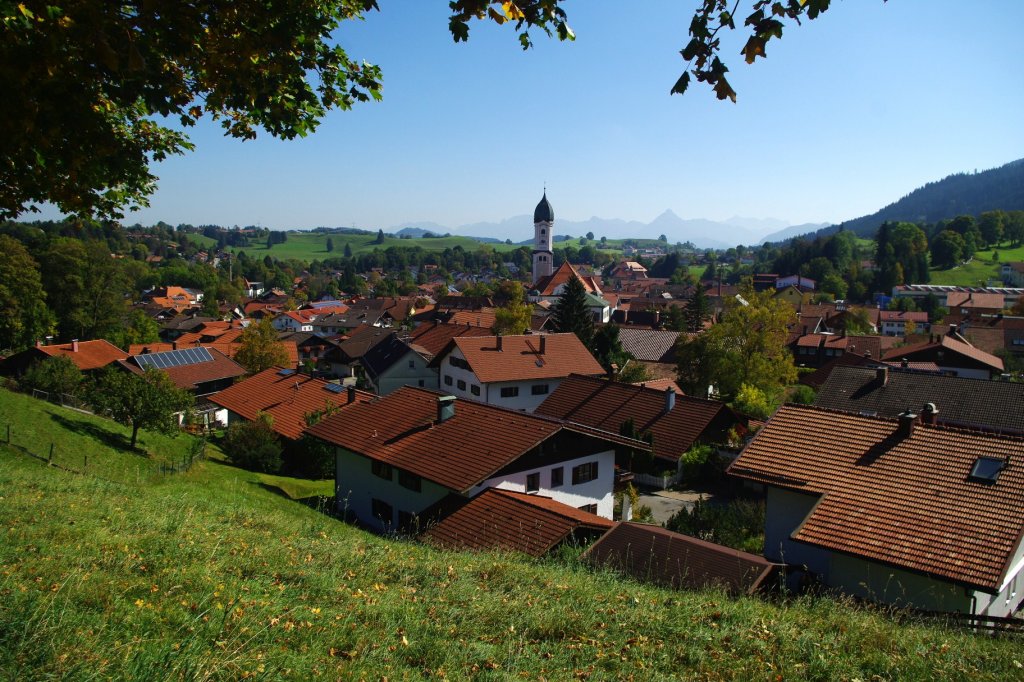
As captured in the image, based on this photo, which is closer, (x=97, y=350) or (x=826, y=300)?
(x=97, y=350)

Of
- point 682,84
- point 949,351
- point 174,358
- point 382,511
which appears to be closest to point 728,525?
point 382,511

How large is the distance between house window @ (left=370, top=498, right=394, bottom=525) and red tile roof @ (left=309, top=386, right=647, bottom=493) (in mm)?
1533

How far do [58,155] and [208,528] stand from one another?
205 inches

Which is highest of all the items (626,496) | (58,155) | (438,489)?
(58,155)

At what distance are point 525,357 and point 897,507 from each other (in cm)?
2680

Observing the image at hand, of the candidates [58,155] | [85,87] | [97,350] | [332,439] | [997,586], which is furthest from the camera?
[97,350]

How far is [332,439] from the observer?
23.0 m

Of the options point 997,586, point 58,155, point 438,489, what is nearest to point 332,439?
point 438,489

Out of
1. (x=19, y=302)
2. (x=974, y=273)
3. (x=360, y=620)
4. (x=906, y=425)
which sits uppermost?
(x=974, y=273)

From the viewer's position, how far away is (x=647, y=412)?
31.2 meters

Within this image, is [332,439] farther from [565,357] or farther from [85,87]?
[565,357]

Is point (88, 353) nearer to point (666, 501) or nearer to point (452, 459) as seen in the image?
point (452, 459)

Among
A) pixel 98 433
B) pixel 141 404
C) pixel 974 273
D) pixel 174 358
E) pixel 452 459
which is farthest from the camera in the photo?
pixel 974 273

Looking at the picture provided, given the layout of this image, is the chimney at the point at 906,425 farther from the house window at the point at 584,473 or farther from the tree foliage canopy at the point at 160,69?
the tree foliage canopy at the point at 160,69
